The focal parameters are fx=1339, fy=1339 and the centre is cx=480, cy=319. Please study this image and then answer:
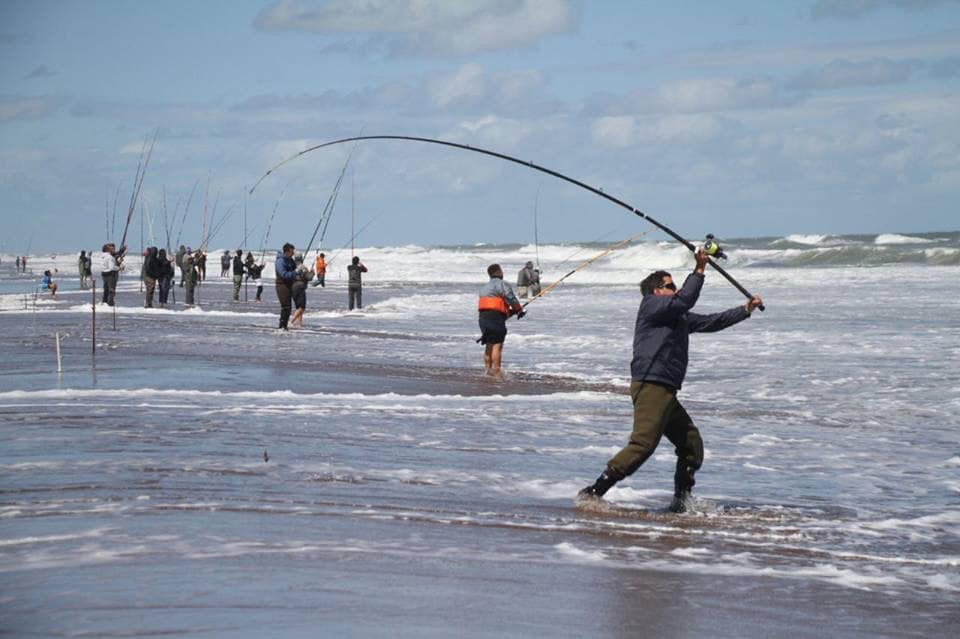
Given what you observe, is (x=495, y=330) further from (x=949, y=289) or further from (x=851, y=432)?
(x=949, y=289)

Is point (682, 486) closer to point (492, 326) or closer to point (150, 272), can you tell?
point (492, 326)

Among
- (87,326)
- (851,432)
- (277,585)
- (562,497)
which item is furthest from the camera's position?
(87,326)

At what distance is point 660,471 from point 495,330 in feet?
24.9

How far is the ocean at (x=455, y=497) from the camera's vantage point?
5.46 metres

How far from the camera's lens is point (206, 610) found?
17.1 ft

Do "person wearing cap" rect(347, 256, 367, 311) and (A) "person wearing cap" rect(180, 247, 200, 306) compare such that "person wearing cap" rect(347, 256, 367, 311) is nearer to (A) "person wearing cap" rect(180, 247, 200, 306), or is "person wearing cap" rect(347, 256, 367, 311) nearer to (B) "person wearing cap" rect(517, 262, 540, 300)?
(A) "person wearing cap" rect(180, 247, 200, 306)

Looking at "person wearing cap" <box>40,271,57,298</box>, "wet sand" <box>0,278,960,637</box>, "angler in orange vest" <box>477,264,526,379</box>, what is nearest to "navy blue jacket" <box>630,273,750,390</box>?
"wet sand" <box>0,278,960,637</box>

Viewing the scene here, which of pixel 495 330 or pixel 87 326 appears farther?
pixel 87 326

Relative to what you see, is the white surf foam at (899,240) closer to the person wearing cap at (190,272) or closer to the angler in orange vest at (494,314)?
the person wearing cap at (190,272)

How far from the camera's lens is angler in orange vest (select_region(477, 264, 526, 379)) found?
17109mm

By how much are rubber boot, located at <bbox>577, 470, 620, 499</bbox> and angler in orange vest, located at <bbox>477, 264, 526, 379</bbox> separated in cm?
898

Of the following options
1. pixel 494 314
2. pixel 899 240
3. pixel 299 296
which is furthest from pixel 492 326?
pixel 899 240

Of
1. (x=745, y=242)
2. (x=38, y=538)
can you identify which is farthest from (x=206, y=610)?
(x=745, y=242)

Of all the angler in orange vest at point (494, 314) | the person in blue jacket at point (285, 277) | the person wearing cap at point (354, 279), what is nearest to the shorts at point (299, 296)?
the person in blue jacket at point (285, 277)
